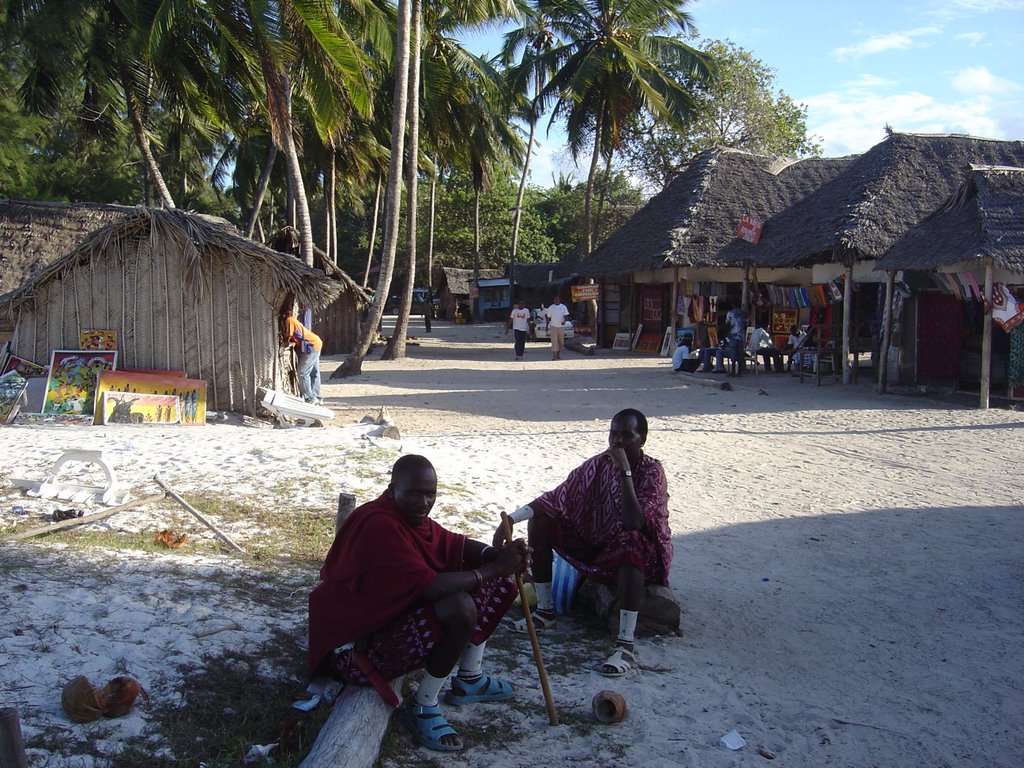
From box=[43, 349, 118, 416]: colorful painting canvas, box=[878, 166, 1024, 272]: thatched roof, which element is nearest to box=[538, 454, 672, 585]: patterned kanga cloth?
box=[43, 349, 118, 416]: colorful painting canvas

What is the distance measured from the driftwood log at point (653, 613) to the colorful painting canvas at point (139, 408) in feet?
22.6

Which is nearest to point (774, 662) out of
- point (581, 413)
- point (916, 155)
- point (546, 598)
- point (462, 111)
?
point (546, 598)

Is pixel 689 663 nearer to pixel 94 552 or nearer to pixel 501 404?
pixel 94 552

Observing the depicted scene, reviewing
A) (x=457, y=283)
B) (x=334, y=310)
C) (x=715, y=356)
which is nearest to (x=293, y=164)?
(x=334, y=310)

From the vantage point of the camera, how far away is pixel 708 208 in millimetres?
20812

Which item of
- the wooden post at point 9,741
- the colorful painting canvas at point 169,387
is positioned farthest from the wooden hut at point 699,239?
the wooden post at point 9,741

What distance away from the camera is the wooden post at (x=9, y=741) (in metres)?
2.19

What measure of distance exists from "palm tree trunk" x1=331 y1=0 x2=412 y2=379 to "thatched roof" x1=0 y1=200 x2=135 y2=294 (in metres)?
4.73

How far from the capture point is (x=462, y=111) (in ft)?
78.2

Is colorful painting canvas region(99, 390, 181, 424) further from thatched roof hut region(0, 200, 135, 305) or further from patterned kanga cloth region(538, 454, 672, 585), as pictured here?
thatched roof hut region(0, 200, 135, 305)

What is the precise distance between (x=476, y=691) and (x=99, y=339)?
8380mm

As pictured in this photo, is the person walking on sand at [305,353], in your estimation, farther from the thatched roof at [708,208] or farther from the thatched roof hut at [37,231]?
the thatched roof at [708,208]

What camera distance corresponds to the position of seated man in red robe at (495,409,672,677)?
4172mm

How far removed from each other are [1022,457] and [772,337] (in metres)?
11.4
